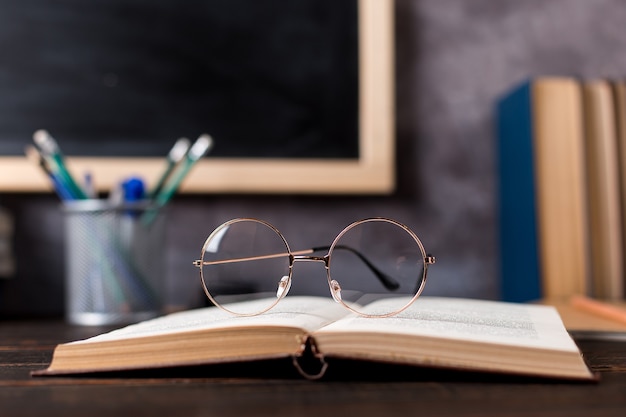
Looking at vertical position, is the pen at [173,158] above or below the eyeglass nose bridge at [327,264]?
above

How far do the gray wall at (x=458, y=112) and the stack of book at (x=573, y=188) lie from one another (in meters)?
0.14

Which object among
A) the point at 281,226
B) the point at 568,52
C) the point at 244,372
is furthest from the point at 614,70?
the point at 244,372

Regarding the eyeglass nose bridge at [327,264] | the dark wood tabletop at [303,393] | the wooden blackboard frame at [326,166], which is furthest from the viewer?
the wooden blackboard frame at [326,166]

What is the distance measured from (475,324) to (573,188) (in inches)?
20.6

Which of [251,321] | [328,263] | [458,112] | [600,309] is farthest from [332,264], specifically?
[458,112]

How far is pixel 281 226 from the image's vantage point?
111 centimetres

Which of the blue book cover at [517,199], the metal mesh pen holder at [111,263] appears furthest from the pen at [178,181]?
the blue book cover at [517,199]

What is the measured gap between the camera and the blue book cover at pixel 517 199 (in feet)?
3.19

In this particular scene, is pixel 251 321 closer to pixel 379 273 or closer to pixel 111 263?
pixel 379 273

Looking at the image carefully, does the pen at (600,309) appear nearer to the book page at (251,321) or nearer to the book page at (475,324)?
the book page at (475,324)

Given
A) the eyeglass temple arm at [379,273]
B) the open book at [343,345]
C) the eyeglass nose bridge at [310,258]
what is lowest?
the open book at [343,345]

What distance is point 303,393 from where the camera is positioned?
440mm

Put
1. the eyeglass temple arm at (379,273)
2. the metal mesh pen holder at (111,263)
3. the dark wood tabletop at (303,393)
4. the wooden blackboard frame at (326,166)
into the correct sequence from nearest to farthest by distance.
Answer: the dark wood tabletop at (303,393)
the eyeglass temple arm at (379,273)
the metal mesh pen holder at (111,263)
the wooden blackboard frame at (326,166)

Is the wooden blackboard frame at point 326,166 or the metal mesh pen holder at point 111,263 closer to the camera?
→ the metal mesh pen holder at point 111,263
